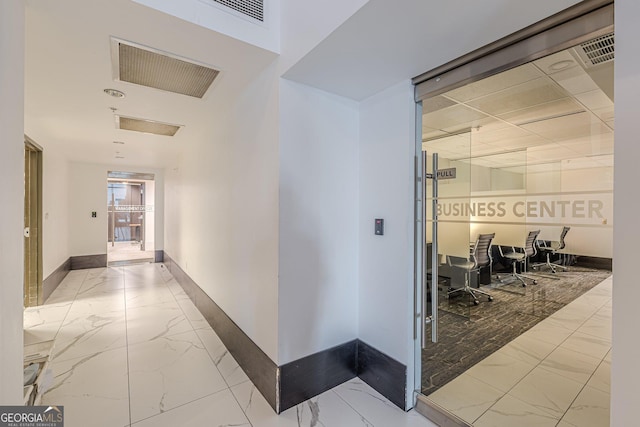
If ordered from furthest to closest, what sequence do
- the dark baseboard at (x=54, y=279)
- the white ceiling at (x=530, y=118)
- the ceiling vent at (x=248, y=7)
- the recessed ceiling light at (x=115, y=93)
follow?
the dark baseboard at (x=54, y=279) < the recessed ceiling light at (x=115, y=93) < the ceiling vent at (x=248, y=7) < the white ceiling at (x=530, y=118)

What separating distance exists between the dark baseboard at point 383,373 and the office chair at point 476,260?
73 cm

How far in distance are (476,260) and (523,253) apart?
352 millimetres

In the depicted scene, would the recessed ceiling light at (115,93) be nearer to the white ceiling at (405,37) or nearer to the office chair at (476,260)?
the white ceiling at (405,37)

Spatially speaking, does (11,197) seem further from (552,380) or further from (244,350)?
(552,380)

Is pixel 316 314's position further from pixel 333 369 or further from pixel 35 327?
pixel 35 327

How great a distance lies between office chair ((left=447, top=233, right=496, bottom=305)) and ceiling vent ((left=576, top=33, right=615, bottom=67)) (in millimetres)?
995

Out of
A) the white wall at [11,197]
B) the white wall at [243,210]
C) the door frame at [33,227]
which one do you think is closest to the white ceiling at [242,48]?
the white wall at [243,210]

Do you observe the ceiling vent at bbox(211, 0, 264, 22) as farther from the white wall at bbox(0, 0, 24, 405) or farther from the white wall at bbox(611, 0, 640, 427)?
the white wall at bbox(611, 0, 640, 427)

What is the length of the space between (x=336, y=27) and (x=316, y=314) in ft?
6.08

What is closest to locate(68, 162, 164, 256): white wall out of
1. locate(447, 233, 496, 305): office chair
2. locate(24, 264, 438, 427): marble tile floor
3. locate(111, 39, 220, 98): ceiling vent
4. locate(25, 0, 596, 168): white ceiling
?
locate(24, 264, 438, 427): marble tile floor

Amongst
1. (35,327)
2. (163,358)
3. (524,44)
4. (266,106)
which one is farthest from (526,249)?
(35,327)

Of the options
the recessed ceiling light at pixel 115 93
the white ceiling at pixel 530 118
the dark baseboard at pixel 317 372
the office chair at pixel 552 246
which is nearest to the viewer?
the white ceiling at pixel 530 118

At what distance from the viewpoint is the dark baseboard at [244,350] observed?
1.99 m

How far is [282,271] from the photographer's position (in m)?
1.96
